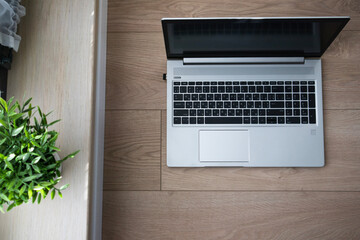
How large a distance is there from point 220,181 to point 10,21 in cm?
73

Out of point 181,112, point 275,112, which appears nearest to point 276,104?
point 275,112

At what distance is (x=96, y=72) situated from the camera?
0.87 meters

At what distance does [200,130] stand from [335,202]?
18.4 inches

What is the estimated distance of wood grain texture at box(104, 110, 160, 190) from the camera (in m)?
0.94

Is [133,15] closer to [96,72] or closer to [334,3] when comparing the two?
[96,72]

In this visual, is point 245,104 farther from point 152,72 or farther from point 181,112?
point 152,72

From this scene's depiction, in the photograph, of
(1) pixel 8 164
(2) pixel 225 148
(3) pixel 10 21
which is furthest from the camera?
(2) pixel 225 148

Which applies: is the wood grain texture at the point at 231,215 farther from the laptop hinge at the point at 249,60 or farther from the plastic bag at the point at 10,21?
the plastic bag at the point at 10,21

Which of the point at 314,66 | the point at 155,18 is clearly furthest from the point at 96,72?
the point at 314,66

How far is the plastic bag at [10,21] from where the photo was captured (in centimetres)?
74

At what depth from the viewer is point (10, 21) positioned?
0.76 meters

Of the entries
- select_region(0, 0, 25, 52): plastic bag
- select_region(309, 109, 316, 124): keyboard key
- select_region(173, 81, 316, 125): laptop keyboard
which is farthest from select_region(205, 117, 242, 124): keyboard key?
select_region(0, 0, 25, 52): plastic bag

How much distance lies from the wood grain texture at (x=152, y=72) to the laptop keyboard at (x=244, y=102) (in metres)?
0.07

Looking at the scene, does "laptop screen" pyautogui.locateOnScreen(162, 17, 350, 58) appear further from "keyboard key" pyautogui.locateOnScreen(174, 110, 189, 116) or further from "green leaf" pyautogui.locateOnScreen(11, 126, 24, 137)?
"green leaf" pyautogui.locateOnScreen(11, 126, 24, 137)
